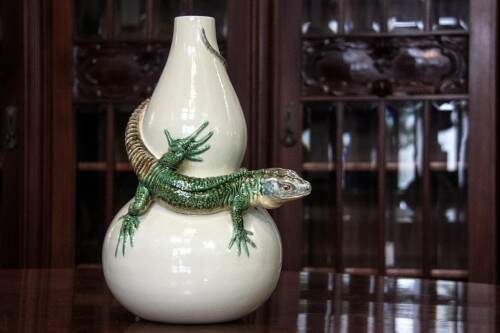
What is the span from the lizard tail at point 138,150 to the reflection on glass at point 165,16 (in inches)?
53.7

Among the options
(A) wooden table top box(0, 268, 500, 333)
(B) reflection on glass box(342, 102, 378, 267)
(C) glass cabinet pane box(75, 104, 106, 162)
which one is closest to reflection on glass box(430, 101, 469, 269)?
(B) reflection on glass box(342, 102, 378, 267)

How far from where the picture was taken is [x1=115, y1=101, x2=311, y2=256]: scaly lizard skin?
3.25 feet

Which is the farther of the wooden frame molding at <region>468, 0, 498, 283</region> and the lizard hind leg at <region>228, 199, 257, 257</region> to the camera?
the wooden frame molding at <region>468, 0, 498, 283</region>

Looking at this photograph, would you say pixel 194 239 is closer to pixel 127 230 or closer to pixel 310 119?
pixel 127 230

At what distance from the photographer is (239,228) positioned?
99cm

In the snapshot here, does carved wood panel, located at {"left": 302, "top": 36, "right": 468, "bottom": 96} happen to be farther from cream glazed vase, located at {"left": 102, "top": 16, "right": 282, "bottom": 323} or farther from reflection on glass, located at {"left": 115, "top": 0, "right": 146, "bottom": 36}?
cream glazed vase, located at {"left": 102, "top": 16, "right": 282, "bottom": 323}

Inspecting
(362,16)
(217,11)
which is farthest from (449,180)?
(217,11)

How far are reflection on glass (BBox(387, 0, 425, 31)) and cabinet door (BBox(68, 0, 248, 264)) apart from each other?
1.19 feet

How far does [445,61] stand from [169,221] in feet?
4.91

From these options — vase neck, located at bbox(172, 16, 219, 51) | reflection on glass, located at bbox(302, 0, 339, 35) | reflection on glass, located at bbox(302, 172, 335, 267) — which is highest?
reflection on glass, located at bbox(302, 0, 339, 35)

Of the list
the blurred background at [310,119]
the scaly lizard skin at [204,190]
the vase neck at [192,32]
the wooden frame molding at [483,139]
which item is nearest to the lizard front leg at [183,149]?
the scaly lizard skin at [204,190]

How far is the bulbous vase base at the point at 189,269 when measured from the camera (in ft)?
3.22

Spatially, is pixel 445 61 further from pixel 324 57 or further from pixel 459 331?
pixel 459 331

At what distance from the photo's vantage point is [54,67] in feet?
8.00
